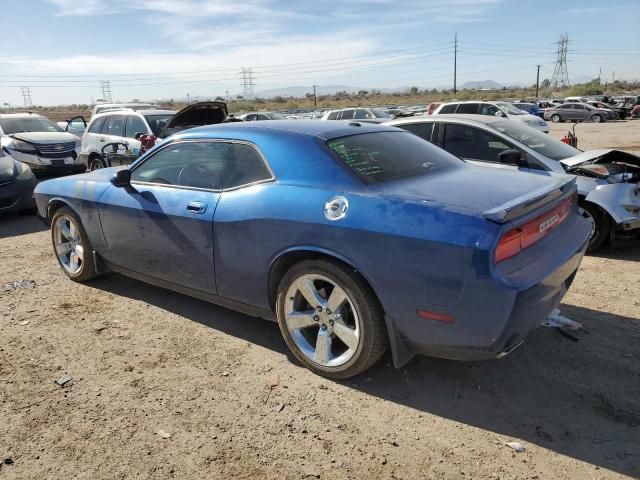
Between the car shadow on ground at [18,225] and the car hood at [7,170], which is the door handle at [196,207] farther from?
the car hood at [7,170]

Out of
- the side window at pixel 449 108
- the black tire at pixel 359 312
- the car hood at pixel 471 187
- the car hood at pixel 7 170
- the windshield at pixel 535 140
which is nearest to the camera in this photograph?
the car hood at pixel 471 187

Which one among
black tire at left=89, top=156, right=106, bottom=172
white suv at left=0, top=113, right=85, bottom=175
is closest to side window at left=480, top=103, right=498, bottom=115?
black tire at left=89, top=156, right=106, bottom=172

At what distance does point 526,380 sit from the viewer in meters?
3.22

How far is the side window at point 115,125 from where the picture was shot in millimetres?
11023

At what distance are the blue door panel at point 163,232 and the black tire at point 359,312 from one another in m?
0.85

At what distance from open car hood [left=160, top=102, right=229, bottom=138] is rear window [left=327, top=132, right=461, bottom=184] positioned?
6.77m

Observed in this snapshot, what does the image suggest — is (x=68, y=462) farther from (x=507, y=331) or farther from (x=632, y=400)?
(x=632, y=400)

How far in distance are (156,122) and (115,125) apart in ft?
3.41

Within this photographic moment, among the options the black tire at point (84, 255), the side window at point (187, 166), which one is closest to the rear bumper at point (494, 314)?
the side window at point (187, 166)

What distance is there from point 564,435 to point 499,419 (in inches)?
13.0

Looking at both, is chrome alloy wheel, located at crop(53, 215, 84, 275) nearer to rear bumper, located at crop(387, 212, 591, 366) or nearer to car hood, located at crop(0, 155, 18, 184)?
rear bumper, located at crop(387, 212, 591, 366)

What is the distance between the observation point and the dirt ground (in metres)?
2.57

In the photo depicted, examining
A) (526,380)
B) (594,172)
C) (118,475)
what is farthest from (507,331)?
(594,172)

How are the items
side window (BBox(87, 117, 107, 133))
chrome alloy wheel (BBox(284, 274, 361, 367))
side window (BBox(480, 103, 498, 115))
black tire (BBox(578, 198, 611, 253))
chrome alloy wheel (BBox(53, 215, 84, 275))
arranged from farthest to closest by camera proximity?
side window (BBox(480, 103, 498, 115)), side window (BBox(87, 117, 107, 133)), black tire (BBox(578, 198, 611, 253)), chrome alloy wheel (BBox(53, 215, 84, 275)), chrome alloy wheel (BBox(284, 274, 361, 367))
